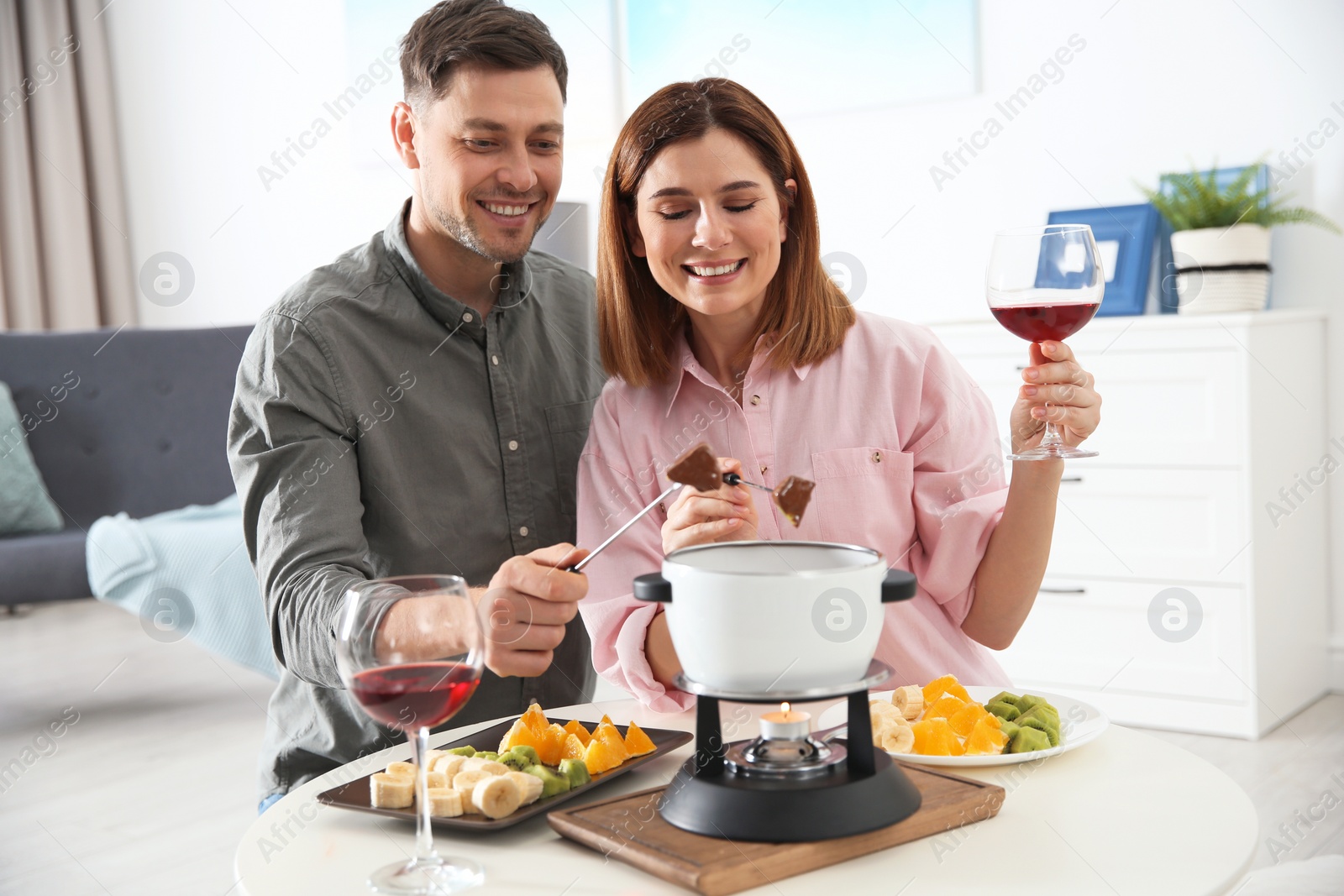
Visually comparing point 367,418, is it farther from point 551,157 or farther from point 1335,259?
point 1335,259

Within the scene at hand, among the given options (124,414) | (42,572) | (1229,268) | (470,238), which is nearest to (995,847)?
(470,238)

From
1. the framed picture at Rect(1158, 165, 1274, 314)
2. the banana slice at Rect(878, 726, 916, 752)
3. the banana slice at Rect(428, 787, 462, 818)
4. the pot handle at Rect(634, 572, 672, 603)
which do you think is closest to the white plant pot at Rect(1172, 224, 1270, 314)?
the framed picture at Rect(1158, 165, 1274, 314)

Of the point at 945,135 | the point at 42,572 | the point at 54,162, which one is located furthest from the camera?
the point at 54,162

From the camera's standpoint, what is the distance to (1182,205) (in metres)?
3.65

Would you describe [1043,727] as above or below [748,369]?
below

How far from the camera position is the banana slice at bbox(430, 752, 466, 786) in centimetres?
117

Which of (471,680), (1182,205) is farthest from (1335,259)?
(471,680)

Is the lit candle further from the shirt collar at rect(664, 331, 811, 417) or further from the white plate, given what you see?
the shirt collar at rect(664, 331, 811, 417)

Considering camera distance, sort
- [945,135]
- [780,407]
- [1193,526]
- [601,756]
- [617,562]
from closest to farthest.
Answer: [601,756] < [617,562] < [780,407] < [1193,526] < [945,135]

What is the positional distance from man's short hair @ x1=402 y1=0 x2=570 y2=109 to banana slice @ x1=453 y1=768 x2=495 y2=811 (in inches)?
44.7

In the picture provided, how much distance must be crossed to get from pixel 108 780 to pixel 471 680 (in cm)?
294

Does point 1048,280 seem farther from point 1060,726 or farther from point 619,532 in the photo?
point 619,532

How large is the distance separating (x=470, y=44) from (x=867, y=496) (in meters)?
0.90

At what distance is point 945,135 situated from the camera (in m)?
4.24
